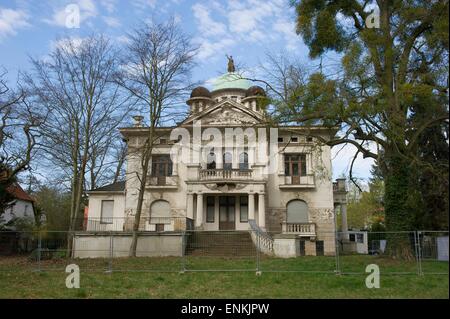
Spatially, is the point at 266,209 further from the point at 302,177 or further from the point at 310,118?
the point at 310,118

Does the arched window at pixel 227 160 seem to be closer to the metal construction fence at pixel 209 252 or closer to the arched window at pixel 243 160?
the arched window at pixel 243 160

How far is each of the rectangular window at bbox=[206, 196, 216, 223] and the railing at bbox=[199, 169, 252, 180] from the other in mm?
2960

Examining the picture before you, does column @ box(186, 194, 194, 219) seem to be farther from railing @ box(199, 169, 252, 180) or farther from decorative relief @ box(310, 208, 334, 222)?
decorative relief @ box(310, 208, 334, 222)

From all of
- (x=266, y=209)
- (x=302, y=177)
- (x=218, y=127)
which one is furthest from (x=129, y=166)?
(x=302, y=177)

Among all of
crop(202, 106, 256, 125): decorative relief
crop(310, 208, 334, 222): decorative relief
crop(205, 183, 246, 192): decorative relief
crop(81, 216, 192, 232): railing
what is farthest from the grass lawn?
crop(202, 106, 256, 125): decorative relief

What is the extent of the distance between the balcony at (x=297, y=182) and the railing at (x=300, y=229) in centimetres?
320

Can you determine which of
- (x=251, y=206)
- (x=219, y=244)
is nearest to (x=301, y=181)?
(x=251, y=206)

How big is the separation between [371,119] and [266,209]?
19.3 meters

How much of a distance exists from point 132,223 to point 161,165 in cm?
536

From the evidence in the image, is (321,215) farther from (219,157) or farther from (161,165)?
(161,165)

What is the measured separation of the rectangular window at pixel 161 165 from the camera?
115 feet

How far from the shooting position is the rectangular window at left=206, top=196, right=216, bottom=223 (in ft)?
112

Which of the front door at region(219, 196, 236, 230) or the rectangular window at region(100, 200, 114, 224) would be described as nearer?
the front door at region(219, 196, 236, 230)

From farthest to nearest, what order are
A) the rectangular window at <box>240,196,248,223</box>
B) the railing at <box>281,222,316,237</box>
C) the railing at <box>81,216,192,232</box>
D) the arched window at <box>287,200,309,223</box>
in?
the rectangular window at <box>240,196,248,223</box>
the arched window at <box>287,200,309,223</box>
the railing at <box>81,216,192,232</box>
the railing at <box>281,222,316,237</box>
